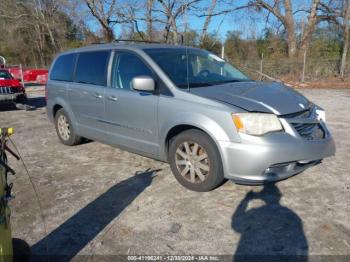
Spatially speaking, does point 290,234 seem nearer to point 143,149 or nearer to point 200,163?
point 200,163

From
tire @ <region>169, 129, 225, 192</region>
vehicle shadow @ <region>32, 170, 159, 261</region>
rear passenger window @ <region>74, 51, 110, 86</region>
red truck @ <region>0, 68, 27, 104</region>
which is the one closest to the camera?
vehicle shadow @ <region>32, 170, 159, 261</region>

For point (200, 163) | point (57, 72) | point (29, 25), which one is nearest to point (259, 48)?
point (57, 72)

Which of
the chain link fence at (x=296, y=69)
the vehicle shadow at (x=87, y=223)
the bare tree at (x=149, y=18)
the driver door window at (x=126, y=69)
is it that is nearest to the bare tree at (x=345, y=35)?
the chain link fence at (x=296, y=69)

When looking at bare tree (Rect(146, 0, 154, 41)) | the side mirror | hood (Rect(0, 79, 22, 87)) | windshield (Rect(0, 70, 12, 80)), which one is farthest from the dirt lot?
bare tree (Rect(146, 0, 154, 41))

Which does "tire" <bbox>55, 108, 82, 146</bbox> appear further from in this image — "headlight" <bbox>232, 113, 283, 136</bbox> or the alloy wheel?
"headlight" <bbox>232, 113, 283, 136</bbox>

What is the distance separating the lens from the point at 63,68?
604 centimetres

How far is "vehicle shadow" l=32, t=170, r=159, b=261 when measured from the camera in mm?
2861

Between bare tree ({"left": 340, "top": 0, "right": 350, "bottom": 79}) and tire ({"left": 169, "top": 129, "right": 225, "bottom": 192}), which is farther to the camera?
bare tree ({"left": 340, "top": 0, "right": 350, "bottom": 79})

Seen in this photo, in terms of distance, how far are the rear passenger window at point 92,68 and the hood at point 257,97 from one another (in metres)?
1.66

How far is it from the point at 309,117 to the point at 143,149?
2.10m

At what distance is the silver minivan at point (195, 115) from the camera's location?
3455mm

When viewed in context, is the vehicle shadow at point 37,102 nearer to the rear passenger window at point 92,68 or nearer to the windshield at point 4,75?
the windshield at point 4,75

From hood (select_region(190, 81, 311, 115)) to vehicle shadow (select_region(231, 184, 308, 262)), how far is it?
1001 mm

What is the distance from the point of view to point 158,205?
11.9 feet
